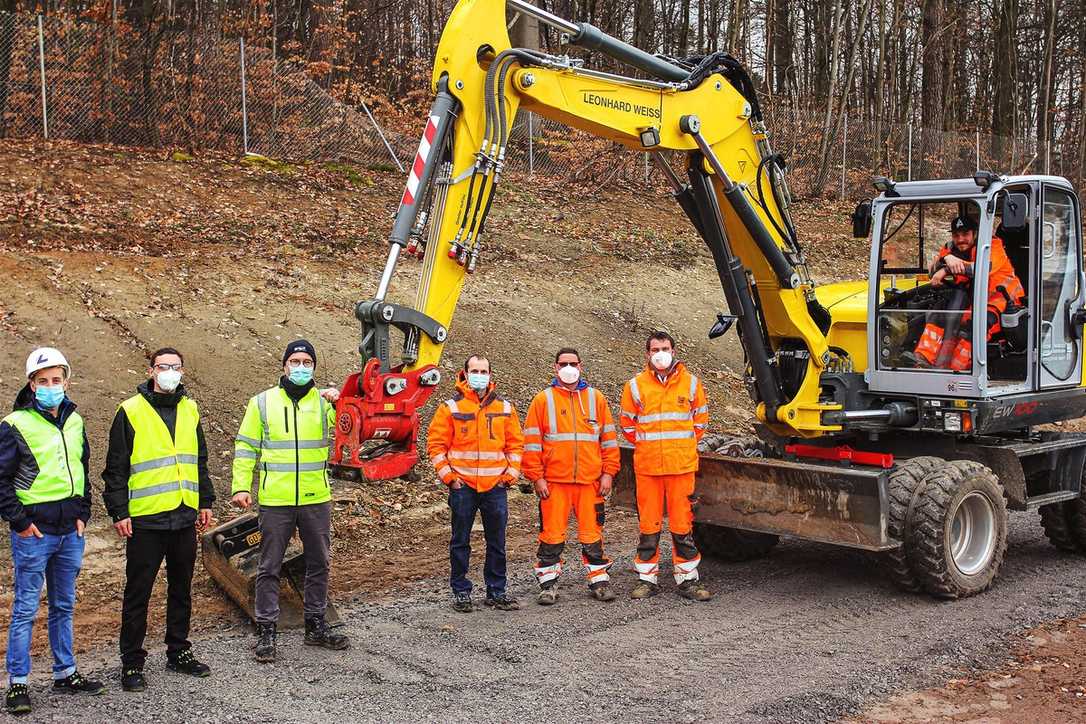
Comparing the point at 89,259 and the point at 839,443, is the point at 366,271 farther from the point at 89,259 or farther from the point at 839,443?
the point at 839,443

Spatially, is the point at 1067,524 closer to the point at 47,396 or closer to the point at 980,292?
the point at 980,292

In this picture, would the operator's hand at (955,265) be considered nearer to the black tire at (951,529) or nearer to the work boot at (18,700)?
the black tire at (951,529)

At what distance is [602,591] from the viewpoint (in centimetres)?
806

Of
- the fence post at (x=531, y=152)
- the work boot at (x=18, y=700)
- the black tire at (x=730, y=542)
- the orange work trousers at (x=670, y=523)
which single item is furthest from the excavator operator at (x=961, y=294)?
the fence post at (x=531, y=152)

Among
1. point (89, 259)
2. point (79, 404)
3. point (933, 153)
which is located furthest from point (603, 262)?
point (933, 153)

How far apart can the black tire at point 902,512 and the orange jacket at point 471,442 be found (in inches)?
108

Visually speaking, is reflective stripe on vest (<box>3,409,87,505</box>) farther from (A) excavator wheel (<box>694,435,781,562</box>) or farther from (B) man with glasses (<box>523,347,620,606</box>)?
(A) excavator wheel (<box>694,435,781,562</box>)

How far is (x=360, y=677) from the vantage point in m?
6.41

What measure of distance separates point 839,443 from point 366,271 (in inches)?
304

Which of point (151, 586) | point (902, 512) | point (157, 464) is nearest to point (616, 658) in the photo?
point (902, 512)

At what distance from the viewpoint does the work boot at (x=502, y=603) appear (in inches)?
308

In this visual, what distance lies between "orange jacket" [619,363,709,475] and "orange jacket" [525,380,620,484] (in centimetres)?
23

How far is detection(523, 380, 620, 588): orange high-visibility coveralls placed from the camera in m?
8.06

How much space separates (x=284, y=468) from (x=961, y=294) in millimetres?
5188
